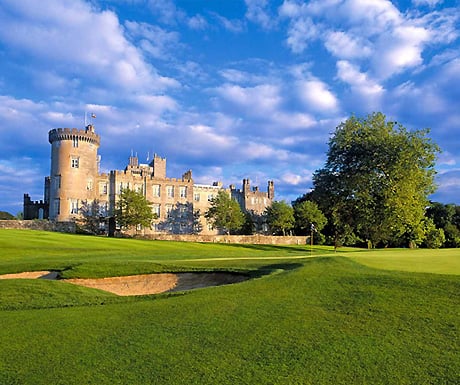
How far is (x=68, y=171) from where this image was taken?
225 ft

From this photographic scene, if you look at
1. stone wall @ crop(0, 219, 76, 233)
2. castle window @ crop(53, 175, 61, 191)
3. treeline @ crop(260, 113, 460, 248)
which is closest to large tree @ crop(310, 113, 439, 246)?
treeline @ crop(260, 113, 460, 248)

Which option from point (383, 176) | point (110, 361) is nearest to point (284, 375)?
point (110, 361)

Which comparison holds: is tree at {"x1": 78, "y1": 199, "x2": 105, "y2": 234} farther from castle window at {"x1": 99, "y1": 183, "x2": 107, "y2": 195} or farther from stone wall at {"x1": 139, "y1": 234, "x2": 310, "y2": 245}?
stone wall at {"x1": 139, "y1": 234, "x2": 310, "y2": 245}

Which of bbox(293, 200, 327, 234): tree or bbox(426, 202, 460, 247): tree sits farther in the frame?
bbox(293, 200, 327, 234): tree

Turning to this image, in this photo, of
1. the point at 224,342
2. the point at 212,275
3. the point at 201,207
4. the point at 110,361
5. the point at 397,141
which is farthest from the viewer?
the point at 201,207

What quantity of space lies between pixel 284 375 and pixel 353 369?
1.17 m

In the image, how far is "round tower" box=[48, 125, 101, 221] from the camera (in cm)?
6788

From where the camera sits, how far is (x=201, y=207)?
86.0m

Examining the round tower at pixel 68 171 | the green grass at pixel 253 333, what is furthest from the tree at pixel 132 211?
the green grass at pixel 253 333

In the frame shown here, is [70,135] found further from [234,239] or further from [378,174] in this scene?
[378,174]

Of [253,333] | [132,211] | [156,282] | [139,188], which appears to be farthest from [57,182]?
[253,333]

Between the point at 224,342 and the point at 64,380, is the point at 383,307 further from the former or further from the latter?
the point at 64,380

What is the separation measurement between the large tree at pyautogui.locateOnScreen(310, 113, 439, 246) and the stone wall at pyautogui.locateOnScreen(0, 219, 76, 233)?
39.4 meters

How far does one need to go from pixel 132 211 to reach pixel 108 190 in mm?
9630
